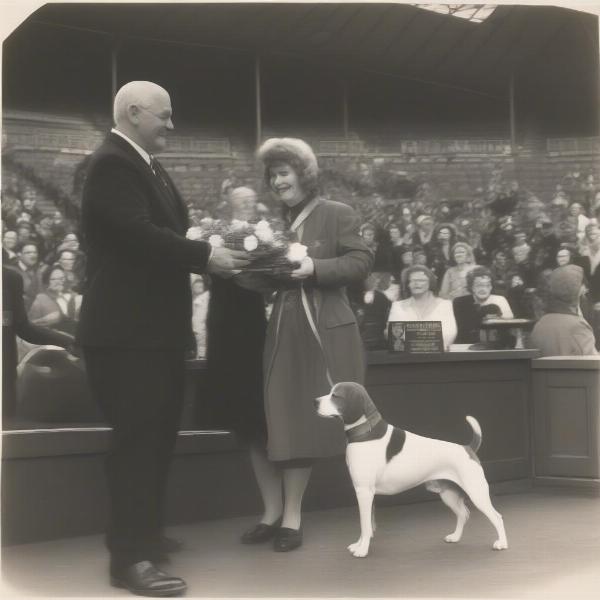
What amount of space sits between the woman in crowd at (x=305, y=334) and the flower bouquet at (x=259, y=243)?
0.44ft

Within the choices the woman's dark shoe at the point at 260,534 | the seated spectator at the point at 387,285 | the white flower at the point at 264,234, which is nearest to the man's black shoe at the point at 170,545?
the woman's dark shoe at the point at 260,534

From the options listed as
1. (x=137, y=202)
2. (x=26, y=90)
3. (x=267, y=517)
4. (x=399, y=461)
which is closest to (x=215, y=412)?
(x=267, y=517)

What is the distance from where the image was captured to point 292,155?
4.77 meters

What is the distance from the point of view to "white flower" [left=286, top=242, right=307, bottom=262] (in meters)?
4.65

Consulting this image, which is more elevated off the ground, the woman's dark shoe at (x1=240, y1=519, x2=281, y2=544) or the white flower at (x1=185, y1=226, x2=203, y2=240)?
the white flower at (x1=185, y1=226, x2=203, y2=240)

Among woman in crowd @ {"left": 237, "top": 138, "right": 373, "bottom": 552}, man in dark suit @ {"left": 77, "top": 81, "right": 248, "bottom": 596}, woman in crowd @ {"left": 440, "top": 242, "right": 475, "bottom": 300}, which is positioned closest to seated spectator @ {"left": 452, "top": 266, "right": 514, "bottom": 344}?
woman in crowd @ {"left": 440, "top": 242, "right": 475, "bottom": 300}

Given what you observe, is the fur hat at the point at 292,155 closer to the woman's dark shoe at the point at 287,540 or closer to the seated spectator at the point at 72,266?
the woman's dark shoe at the point at 287,540

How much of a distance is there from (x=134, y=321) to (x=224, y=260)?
443mm

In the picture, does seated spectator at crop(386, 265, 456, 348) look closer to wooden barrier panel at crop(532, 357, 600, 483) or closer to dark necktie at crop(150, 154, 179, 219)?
wooden barrier panel at crop(532, 357, 600, 483)

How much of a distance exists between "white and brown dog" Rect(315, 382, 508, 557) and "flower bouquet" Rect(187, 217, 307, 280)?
0.57 m

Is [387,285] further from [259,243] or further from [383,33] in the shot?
[259,243]

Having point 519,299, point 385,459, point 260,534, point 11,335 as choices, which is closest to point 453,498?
point 385,459

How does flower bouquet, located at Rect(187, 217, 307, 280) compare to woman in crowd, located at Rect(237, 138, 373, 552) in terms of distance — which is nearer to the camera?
flower bouquet, located at Rect(187, 217, 307, 280)

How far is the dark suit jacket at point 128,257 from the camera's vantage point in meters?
4.18
